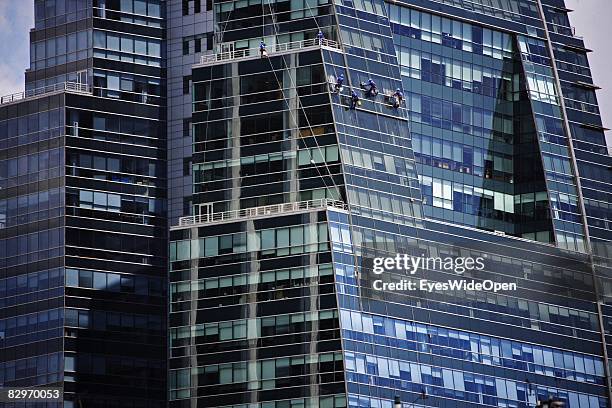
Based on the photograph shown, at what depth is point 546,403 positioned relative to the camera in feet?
504
